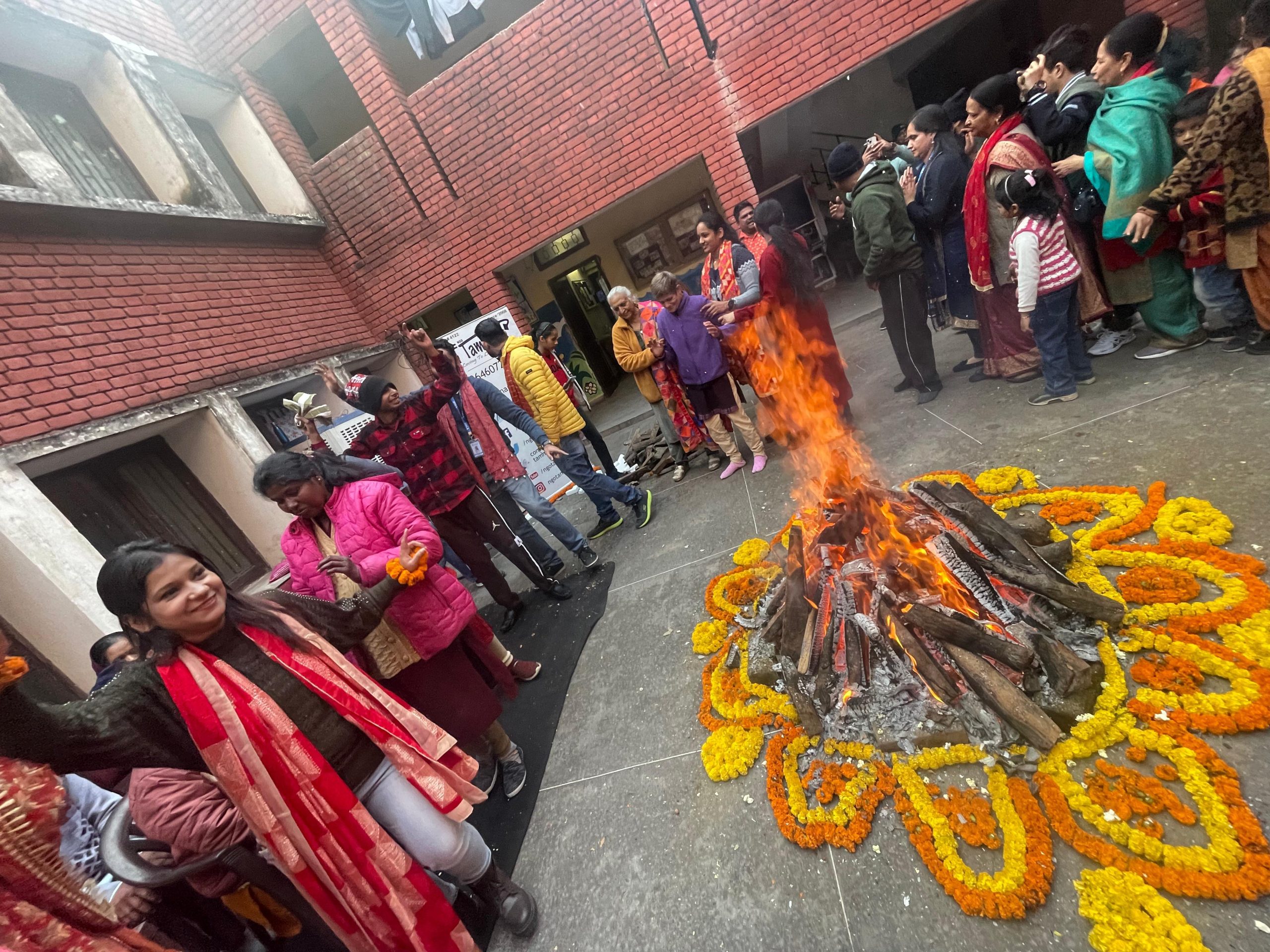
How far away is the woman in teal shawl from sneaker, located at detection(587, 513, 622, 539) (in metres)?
4.44

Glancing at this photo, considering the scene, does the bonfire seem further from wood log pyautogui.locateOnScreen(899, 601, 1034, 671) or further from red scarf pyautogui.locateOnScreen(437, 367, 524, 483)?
red scarf pyautogui.locateOnScreen(437, 367, 524, 483)

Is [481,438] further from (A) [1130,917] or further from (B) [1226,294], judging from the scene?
(B) [1226,294]

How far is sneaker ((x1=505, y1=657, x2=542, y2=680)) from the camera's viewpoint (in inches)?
146

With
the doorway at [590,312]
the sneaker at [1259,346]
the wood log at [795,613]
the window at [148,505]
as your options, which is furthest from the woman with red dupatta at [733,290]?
the doorway at [590,312]

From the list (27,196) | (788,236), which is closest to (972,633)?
(788,236)

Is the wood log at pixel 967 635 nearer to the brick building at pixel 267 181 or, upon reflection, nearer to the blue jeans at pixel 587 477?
the blue jeans at pixel 587 477

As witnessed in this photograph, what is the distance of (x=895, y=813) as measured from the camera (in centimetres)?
201

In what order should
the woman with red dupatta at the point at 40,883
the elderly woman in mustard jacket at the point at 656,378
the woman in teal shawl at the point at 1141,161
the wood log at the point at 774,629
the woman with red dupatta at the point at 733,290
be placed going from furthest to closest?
the elderly woman in mustard jacket at the point at 656,378 < the woman with red dupatta at the point at 733,290 < the woman in teal shawl at the point at 1141,161 < the wood log at the point at 774,629 < the woman with red dupatta at the point at 40,883

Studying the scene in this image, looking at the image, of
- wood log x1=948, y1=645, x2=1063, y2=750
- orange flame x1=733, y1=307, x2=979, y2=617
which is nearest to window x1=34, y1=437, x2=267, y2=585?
orange flame x1=733, y1=307, x2=979, y2=617

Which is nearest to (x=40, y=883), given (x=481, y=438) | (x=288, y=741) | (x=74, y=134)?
(x=288, y=741)

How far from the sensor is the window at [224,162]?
7.21m

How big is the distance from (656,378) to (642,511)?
4.55 feet

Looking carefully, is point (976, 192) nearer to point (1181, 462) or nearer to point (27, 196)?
point (1181, 462)

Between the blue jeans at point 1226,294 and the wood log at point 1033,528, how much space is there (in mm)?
2361
